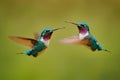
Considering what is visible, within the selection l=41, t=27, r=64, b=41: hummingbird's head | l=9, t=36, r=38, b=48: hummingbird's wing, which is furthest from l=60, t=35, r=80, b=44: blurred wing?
l=9, t=36, r=38, b=48: hummingbird's wing

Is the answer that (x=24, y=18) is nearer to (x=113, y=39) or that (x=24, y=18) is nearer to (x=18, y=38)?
(x=18, y=38)

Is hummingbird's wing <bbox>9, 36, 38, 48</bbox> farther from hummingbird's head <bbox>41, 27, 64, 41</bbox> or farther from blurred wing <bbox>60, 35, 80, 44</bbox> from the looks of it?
blurred wing <bbox>60, 35, 80, 44</bbox>

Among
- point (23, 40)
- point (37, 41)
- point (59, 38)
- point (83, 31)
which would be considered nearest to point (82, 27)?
point (83, 31)

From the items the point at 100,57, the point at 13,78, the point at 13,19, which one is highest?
the point at 13,19

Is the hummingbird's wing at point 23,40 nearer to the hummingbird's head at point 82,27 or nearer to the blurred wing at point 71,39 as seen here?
the blurred wing at point 71,39

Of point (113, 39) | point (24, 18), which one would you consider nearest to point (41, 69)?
point (24, 18)

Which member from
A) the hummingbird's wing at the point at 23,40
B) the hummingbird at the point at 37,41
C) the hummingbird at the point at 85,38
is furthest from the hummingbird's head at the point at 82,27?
the hummingbird's wing at the point at 23,40
